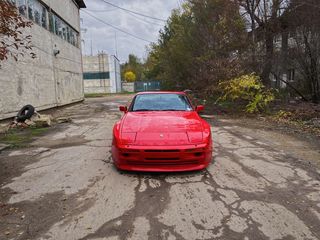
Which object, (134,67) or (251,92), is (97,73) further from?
(251,92)

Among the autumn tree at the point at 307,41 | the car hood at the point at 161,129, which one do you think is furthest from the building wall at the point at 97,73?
the car hood at the point at 161,129

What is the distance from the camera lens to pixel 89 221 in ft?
10.8

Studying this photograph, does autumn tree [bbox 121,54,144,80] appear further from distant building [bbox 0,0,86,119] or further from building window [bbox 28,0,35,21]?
building window [bbox 28,0,35,21]

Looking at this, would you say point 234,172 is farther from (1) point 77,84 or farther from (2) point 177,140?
Result: (1) point 77,84

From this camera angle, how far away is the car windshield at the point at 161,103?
6.23 metres

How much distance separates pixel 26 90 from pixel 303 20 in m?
12.1

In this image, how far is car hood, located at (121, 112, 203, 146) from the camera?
4680mm

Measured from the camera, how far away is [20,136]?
8680 mm

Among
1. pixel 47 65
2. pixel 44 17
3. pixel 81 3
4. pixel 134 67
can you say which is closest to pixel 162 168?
pixel 47 65

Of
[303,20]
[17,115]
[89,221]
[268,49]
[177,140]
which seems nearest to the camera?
[89,221]

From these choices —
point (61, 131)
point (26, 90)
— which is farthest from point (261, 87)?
point (26, 90)

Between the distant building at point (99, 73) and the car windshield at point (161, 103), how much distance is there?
138 feet

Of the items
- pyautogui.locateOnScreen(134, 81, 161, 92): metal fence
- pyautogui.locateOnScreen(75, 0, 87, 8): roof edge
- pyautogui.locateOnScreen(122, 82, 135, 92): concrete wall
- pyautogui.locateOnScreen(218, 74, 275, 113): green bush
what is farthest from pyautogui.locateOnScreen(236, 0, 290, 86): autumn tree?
pyautogui.locateOnScreen(122, 82, 135, 92): concrete wall

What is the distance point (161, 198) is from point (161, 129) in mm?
1383
